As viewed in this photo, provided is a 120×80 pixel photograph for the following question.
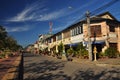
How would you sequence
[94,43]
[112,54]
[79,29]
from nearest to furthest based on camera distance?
[112,54], [94,43], [79,29]

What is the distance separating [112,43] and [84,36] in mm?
5054

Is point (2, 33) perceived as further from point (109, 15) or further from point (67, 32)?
point (109, 15)

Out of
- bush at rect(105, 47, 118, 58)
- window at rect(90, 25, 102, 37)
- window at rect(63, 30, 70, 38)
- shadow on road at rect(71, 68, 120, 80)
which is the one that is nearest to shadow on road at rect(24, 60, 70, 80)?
shadow on road at rect(71, 68, 120, 80)

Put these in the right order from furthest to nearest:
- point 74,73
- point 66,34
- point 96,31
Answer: point 66,34
point 96,31
point 74,73

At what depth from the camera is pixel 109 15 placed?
40750mm

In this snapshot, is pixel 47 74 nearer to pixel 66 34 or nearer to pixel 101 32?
pixel 101 32

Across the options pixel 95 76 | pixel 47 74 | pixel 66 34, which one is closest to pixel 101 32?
pixel 66 34

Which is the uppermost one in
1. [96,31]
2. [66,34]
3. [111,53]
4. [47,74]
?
[66,34]

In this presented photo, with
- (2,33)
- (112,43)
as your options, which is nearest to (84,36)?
(112,43)

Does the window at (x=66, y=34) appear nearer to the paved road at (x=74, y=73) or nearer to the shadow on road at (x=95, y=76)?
the paved road at (x=74, y=73)

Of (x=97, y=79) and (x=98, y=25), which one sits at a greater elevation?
(x=98, y=25)

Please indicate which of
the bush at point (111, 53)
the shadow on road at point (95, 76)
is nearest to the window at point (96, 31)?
the bush at point (111, 53)

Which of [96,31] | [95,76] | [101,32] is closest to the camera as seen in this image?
[95,76]

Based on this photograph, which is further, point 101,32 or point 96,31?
point 96,31
